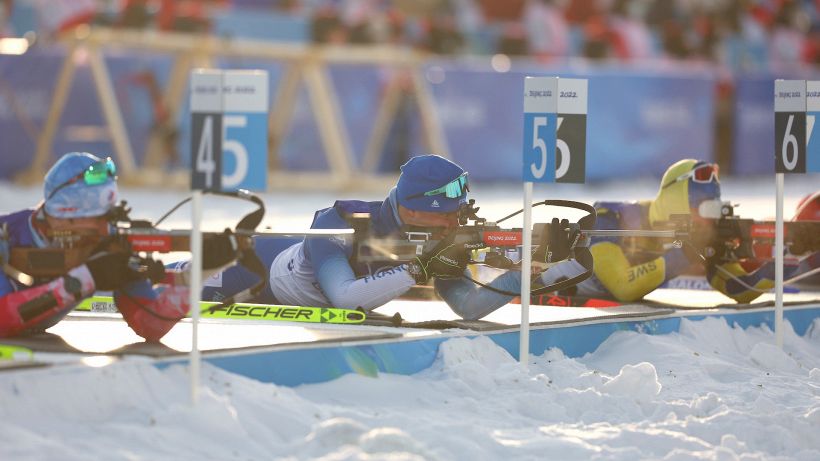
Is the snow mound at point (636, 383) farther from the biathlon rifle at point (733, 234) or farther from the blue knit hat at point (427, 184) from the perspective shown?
the biathlon rifle at point (733, 234)

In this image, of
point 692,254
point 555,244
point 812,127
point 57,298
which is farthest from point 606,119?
point 57,298

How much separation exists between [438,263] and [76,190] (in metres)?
2.21

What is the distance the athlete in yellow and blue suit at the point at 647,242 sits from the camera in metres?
10.8

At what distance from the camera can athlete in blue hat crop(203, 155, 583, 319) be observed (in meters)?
9.05

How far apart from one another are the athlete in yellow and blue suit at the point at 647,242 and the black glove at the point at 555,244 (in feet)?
4.43

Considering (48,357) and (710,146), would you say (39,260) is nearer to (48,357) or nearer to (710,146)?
(48,357)

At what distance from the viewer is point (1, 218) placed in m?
8.34

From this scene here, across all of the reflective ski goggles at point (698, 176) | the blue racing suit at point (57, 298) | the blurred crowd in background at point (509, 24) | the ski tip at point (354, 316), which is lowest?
the ski tip at point (354, 316)

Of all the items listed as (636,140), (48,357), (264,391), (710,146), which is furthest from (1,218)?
(710,146)

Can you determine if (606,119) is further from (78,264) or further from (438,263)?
(78,264)

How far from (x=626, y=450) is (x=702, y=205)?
4.20 metres

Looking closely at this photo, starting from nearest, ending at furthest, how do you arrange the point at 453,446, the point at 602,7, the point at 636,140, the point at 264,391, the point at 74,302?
1. the point at 453,446
2. the point at 264,391
3. the point at 74,302
4. the point at 636,140
5. the point at 602,7

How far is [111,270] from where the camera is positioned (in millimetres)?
8000

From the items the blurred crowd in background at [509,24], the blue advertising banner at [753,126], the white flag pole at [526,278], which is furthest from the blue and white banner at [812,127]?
the blue advertising banner at [753,126]
